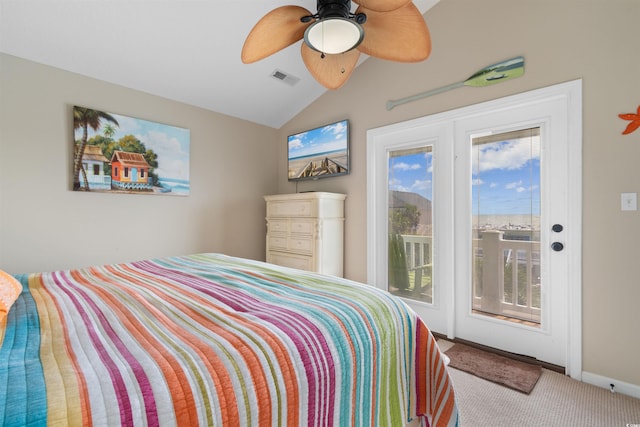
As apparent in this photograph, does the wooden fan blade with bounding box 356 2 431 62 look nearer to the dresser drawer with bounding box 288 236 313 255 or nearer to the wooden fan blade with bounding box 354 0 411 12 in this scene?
the wooden fan blade with bounding box 354 0 411 12

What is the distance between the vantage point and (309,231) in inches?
122

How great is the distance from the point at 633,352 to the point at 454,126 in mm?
1950

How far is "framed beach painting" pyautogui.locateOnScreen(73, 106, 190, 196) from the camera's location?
2.60m

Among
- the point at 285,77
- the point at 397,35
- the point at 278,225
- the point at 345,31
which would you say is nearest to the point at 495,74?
the point at 397,35

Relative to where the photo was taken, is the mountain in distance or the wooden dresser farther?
the wooden dresser

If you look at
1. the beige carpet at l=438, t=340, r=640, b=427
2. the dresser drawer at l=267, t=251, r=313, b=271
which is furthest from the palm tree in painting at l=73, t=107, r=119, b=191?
the beige carpet at l=438, t=340, r=640, b=427

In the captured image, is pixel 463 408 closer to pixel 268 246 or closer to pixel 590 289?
pixel 590 289

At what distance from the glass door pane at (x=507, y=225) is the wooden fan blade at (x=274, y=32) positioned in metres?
1.79

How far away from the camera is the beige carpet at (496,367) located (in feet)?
6.30

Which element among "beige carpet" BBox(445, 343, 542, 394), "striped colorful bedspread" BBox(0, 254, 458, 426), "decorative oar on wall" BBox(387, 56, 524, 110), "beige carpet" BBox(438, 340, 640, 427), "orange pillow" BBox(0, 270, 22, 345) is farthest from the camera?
"decorative oar on wall" BBox(387, 56, 524, 110)

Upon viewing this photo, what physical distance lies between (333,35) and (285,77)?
2008 mm

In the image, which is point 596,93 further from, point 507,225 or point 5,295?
point 5,295

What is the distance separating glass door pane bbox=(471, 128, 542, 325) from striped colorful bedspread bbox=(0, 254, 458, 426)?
1591 mm

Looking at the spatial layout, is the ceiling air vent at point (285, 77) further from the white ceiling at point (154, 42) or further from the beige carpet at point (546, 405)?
the beige carpet at point (546, 405)
